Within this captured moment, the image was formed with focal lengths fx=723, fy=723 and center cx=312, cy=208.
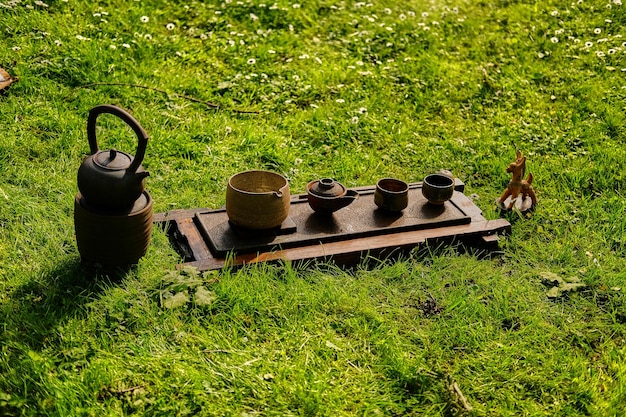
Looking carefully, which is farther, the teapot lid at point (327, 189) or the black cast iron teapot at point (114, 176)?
the teapot lid at point (327, 189)

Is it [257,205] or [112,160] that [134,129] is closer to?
[112,160]

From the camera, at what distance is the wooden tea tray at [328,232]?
4.49 m

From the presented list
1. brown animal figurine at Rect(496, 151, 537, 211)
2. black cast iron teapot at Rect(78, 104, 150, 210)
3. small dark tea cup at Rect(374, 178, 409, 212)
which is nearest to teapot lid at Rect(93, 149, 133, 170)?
black cast iron teapot at Rect(78, 104, 150, 210)

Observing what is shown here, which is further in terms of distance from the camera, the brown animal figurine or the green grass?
the brown animal figurine

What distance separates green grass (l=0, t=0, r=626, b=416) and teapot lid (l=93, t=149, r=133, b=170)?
2.37ft

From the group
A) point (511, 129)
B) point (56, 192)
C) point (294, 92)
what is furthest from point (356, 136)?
point (56, 192)

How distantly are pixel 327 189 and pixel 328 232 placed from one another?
29 centimetres

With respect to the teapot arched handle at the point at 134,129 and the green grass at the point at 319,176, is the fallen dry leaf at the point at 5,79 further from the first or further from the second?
the teapot arched handle at the point at 134,129

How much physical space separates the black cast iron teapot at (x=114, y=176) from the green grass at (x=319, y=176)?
0.54m

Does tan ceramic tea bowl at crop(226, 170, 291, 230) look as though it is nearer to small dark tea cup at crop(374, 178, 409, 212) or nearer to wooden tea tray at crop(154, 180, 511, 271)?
wooden tea tray at crop(154, 180, 511, 271)

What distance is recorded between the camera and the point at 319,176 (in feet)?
19.0

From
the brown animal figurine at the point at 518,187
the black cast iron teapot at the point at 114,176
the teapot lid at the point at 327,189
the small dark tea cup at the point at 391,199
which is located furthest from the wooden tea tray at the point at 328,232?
the black cast iron teapot at the point at 114,176

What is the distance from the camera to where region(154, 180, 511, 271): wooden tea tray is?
4.49m

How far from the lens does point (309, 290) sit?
4.30 metres
